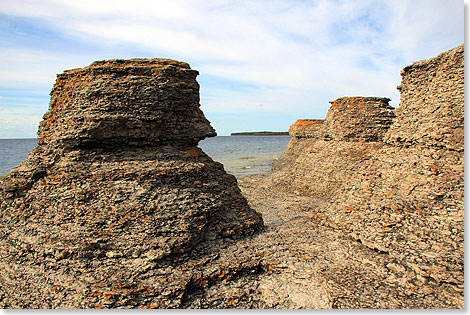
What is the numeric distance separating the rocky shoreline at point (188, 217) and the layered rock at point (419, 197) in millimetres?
28

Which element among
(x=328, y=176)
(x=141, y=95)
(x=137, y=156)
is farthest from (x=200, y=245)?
(x=328, y=176)

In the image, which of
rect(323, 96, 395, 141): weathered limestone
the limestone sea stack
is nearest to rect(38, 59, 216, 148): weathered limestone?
the limestone sea stack

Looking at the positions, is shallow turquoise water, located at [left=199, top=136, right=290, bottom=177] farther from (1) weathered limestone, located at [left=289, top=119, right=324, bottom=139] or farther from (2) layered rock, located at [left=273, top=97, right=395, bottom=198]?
(2) layered rock, located at [left=273, top=97, right=395, bottom=198]

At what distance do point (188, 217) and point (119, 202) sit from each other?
144 cm

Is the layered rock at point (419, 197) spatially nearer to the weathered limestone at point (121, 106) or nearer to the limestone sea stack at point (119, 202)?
the limestone sea stack at point (119, 202)

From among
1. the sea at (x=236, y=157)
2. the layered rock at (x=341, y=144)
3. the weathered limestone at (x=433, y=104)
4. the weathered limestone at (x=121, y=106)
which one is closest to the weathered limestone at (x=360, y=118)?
the layered rock at (x=341, y=144)

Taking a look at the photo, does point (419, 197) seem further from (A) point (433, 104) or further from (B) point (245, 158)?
(B) point (245, 158)

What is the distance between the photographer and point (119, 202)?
6.39 meters

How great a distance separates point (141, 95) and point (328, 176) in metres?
9.55

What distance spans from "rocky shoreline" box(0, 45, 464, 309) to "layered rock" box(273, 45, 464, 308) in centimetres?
3

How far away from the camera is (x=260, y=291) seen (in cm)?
592

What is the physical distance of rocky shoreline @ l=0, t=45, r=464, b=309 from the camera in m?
5.63

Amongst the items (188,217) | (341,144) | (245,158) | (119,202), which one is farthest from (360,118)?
(245,158)

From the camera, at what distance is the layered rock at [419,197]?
5.70 metres
